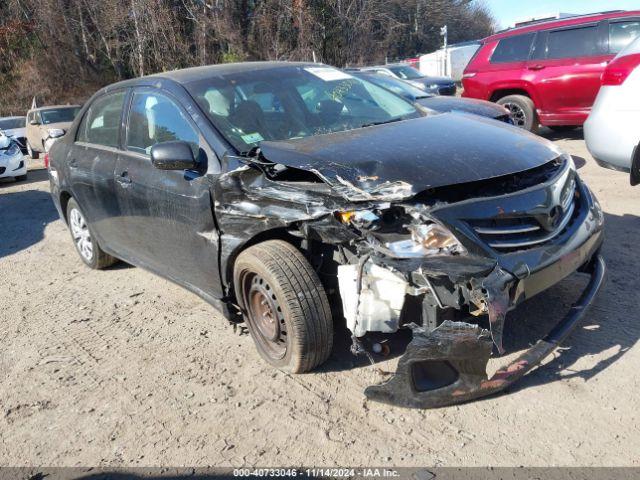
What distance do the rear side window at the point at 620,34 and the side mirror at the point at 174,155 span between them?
26.1 ft

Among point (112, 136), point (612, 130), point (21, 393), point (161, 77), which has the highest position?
point (161, 77)

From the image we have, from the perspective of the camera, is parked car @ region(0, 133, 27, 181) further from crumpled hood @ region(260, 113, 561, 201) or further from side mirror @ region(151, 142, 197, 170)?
crumpled hood @ region(260, 113, 561, 201)

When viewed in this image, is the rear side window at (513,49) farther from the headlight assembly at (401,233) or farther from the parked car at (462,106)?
the headlight assembly at (401,233)

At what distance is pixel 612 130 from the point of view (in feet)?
16.6

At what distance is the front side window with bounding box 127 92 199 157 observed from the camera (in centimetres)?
376

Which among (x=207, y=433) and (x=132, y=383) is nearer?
(x=207, y=433)

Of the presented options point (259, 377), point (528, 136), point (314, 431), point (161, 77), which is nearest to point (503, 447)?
point (314, 431)

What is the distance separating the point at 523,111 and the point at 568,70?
0.92m

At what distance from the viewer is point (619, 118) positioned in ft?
16.4

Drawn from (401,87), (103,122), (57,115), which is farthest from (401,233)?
(57,115)

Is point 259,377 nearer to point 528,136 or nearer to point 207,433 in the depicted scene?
point 207,433

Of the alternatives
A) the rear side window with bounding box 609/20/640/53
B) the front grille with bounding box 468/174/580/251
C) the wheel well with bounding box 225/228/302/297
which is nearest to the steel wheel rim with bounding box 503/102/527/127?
the rear side window with bounding box 609/20/640/53

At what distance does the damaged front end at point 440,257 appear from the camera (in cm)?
264

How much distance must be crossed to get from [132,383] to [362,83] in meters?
2.78
